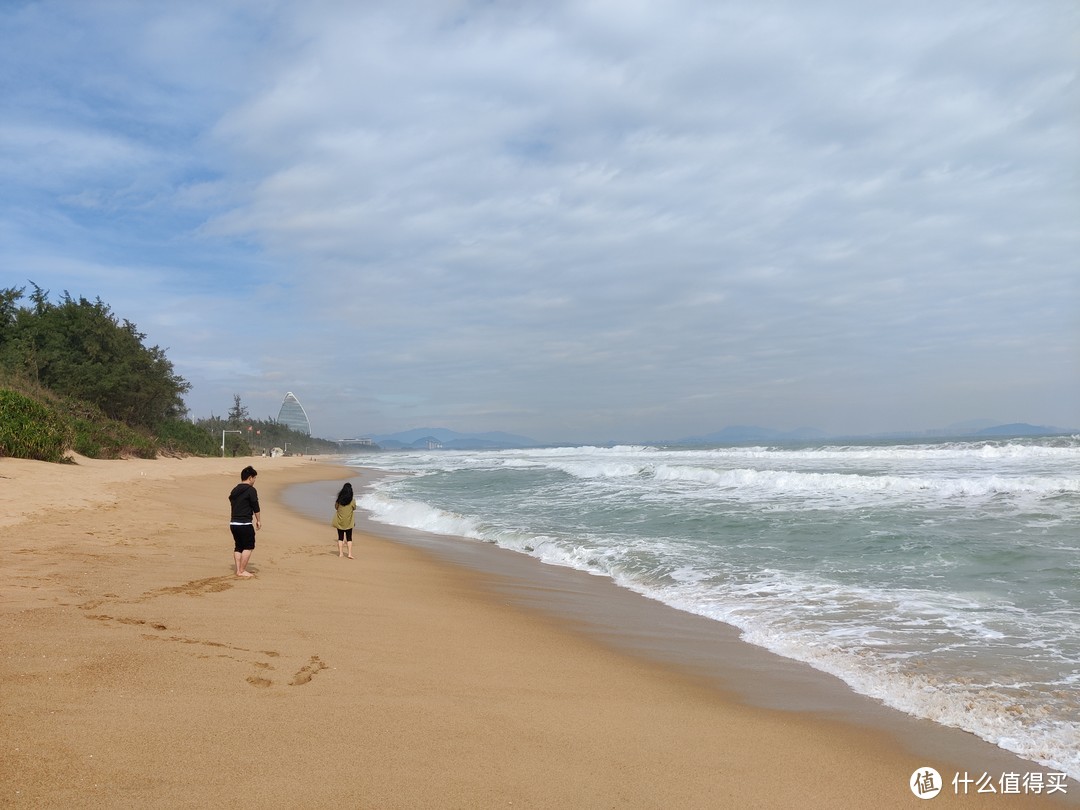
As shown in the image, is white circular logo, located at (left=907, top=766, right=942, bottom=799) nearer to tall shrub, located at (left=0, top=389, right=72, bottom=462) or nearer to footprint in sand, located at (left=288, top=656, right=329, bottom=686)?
footprint in sand, located at (left=288, top=656, right=329, bottom=686)

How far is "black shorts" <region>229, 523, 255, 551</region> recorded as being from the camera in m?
7.53

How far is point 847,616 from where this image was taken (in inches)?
275

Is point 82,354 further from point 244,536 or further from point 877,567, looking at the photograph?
point 877,567

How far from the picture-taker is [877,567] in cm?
949

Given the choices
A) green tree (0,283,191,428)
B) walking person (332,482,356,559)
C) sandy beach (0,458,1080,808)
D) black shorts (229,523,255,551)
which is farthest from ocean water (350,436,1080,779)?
green tree (0,283,191,428)

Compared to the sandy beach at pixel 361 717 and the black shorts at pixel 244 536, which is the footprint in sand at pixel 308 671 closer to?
the sandy beach at pixel 361 717

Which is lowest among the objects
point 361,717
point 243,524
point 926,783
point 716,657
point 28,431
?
point 716,657

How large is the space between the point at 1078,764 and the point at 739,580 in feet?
16.9

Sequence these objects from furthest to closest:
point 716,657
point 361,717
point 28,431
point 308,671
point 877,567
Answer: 1. point 28,431
2. point 877,567
3. point 716,657
4. point 308,671
5. point 361,717

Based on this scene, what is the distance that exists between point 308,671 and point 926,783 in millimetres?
3821

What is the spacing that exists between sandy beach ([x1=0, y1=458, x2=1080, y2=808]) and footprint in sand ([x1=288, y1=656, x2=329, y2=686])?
0.02 m

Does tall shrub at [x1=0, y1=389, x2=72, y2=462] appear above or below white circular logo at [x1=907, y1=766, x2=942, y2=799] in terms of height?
above

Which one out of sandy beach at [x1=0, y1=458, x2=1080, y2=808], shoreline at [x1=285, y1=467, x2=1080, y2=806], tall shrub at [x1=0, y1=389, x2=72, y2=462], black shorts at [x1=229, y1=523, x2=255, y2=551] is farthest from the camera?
tall shrub at [x1=0, y1=389, x2=72, y2=462]

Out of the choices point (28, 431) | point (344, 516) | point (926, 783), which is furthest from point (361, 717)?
point (28, 431)
